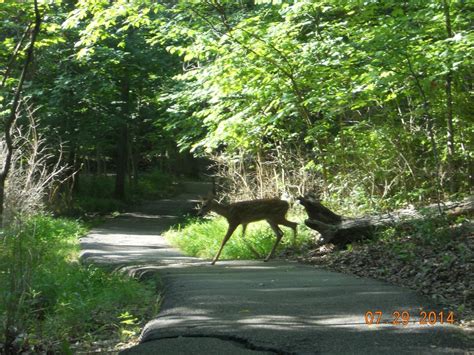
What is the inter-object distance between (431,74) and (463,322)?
599cm

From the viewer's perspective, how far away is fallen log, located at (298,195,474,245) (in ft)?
36.2

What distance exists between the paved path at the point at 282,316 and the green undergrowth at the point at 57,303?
0.53 meters

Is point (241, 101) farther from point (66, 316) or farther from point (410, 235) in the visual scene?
point (66, 316)

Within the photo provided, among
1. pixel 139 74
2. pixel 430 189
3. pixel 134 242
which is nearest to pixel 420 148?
pixel 430 189

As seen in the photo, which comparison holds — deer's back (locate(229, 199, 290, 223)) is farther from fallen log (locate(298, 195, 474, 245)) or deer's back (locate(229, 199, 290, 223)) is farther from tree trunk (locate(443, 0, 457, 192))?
tree trunk (locate(443, 0, 457, 192))

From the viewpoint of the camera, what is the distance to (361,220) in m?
11.7

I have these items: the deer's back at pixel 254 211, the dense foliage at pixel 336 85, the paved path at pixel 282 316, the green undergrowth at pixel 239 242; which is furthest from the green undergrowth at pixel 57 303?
the dense foliage at pixel 336 85

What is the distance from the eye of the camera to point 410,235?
10.6 m

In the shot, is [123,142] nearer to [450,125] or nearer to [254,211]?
[254,211]
